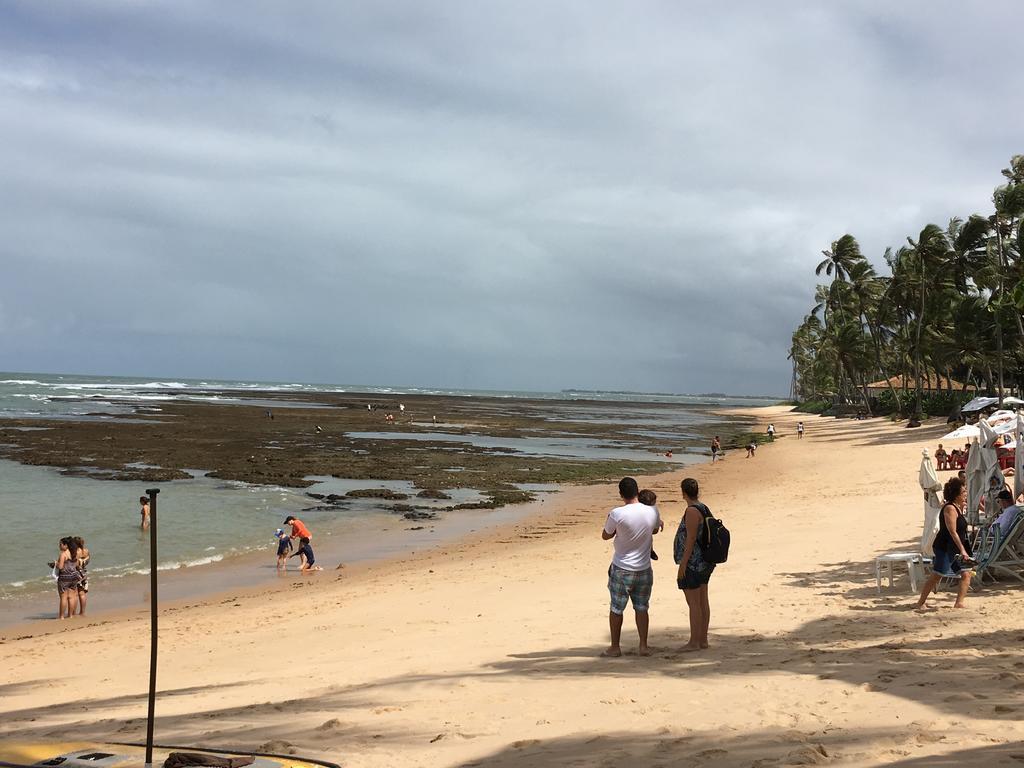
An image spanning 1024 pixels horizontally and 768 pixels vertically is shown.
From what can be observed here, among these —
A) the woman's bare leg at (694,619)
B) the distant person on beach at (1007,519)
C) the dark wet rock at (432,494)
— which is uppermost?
the distant person on beach at (1007,519)

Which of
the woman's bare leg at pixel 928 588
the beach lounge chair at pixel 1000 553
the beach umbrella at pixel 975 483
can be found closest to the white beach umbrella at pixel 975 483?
the beach umbrella at pixel 975 483

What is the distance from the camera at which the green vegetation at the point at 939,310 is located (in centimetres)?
3709

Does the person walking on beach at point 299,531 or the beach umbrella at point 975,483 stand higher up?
the beach umbrella at point 975,483

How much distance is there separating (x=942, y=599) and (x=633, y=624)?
310 cm

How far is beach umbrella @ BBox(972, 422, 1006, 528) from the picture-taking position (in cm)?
1012

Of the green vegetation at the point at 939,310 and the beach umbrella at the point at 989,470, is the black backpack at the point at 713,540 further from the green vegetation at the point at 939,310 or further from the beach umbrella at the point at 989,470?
the green vegetation at the point at 939,310

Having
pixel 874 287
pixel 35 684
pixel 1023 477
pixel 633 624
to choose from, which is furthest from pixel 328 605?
pixel 874 287

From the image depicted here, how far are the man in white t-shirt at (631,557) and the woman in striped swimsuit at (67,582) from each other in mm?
8185

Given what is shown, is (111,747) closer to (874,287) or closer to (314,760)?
(314,760)

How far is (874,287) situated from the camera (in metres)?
62.4

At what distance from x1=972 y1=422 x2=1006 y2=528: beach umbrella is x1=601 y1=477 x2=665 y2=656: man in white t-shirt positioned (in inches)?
217

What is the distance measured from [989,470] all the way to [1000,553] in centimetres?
164

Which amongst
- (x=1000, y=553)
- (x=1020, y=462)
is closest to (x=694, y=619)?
(x=1000, y=553)

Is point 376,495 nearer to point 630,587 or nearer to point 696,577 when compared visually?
point 630,587
